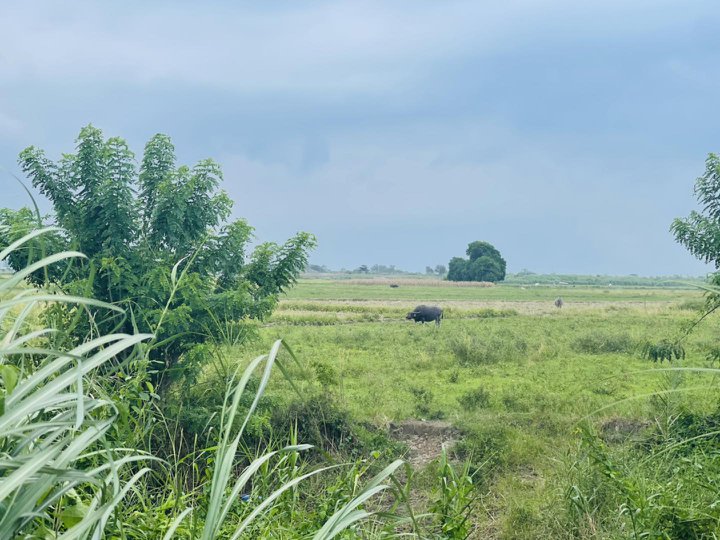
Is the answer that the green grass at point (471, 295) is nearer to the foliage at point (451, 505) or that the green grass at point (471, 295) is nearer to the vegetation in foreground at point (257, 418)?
the vegetation in foreground at point (257, 418)

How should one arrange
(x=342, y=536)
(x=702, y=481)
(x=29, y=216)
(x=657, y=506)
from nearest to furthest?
(x=342, y=536), (x=657, y=506), (x=702, y=481), (x=29, y=216)

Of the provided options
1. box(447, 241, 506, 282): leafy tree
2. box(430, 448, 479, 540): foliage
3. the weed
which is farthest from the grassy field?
box(447, 241, 506, 282): leafy tree

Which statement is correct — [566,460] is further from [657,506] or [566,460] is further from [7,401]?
[7,401]

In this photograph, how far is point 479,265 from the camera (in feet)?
266

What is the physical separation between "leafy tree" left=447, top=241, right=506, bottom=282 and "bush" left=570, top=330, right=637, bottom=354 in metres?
64.8

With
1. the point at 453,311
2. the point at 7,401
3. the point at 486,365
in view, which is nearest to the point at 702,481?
the point at 7,401

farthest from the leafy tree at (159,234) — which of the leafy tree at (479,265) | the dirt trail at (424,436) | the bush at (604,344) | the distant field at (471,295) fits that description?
the leafy tree at (479,265)

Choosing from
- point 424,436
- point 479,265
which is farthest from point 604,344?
point 479,265

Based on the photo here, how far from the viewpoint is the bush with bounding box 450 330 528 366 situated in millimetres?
13664

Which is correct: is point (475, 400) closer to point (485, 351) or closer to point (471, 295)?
point (485, 351)

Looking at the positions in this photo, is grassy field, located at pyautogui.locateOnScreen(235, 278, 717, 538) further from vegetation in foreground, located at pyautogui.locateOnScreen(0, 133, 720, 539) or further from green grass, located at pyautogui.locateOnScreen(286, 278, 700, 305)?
green grass, located at pyautogui.locateOnScreen(286, 278, 700, 305)

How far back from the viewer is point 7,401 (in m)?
1.41

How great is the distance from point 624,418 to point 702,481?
427cm

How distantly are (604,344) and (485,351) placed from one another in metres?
3.50
